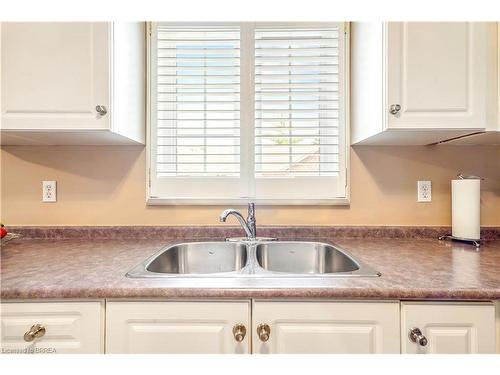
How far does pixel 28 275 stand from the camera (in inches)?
36.9

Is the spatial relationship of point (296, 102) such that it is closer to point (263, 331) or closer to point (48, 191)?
point (263, 331)

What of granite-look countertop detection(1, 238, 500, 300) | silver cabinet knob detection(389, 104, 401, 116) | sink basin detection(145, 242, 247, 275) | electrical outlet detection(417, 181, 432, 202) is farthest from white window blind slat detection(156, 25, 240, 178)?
electrical outlet detection(417, 181, 432, 202)

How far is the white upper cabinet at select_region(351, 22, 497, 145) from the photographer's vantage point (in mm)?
1127

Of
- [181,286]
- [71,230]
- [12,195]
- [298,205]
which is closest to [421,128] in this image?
[298,205]

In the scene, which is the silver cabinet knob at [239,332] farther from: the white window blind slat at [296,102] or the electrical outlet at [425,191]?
the electrical outlet at [425,191]

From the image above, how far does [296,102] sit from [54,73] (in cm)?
114

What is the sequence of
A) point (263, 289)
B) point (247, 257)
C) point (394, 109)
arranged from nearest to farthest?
point (263, 289) < point (394, 109) < point (247, 257)

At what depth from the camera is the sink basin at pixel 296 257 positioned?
4.53ft

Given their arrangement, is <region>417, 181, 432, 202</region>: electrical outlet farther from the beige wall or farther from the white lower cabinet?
the white lower cabinet

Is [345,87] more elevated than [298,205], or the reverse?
[345,87]

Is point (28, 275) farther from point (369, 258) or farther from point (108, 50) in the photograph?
point (369, 258)

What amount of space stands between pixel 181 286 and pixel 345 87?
1.34 meters

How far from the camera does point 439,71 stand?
1.13 m

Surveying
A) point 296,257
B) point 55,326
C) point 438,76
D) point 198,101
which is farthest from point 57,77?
point 438,76
